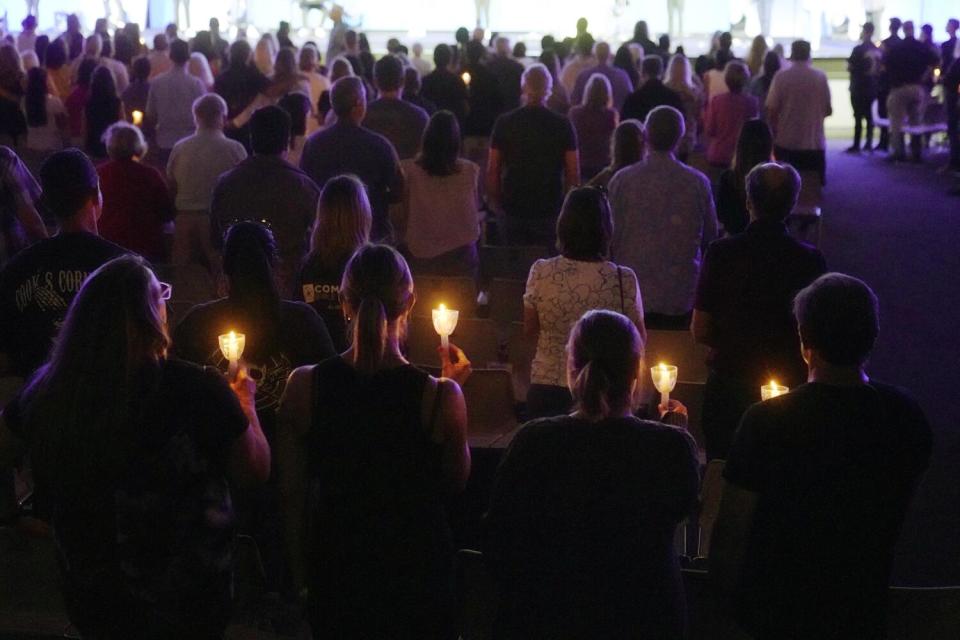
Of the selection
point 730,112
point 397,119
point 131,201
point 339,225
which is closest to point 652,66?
point 730,112

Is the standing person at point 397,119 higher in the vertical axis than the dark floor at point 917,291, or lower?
higher

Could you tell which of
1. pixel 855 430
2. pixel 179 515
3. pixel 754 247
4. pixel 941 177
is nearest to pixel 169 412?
pixel 179 515

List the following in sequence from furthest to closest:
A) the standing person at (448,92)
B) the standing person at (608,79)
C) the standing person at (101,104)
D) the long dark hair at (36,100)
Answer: the standing person at (608,79)
the standing person at (448,92)
the long dark hair at (36,100)
the standing person at (101,104)

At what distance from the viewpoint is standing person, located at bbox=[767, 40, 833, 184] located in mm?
11241

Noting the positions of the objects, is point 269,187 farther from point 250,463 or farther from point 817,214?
point 817,214

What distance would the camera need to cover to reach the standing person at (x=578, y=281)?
4500 mm

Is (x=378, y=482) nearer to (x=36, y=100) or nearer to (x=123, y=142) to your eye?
(x=123, y=142)

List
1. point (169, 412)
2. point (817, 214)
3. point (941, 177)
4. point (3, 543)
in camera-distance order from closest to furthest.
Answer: point (169, 412) < point (3, 543) < point (817, 214) < point (941, 177)

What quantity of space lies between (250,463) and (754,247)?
213cm

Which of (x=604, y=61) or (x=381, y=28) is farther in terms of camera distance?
(x=381, y=28)

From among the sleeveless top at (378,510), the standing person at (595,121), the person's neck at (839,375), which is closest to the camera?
the person's neck at (839,375)

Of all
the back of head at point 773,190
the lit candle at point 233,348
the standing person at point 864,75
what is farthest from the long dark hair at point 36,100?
the standing person at point 864,75

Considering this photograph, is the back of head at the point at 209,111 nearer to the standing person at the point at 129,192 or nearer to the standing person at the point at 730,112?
the standing person at the point at 129,192

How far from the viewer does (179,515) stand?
9.48 feet
